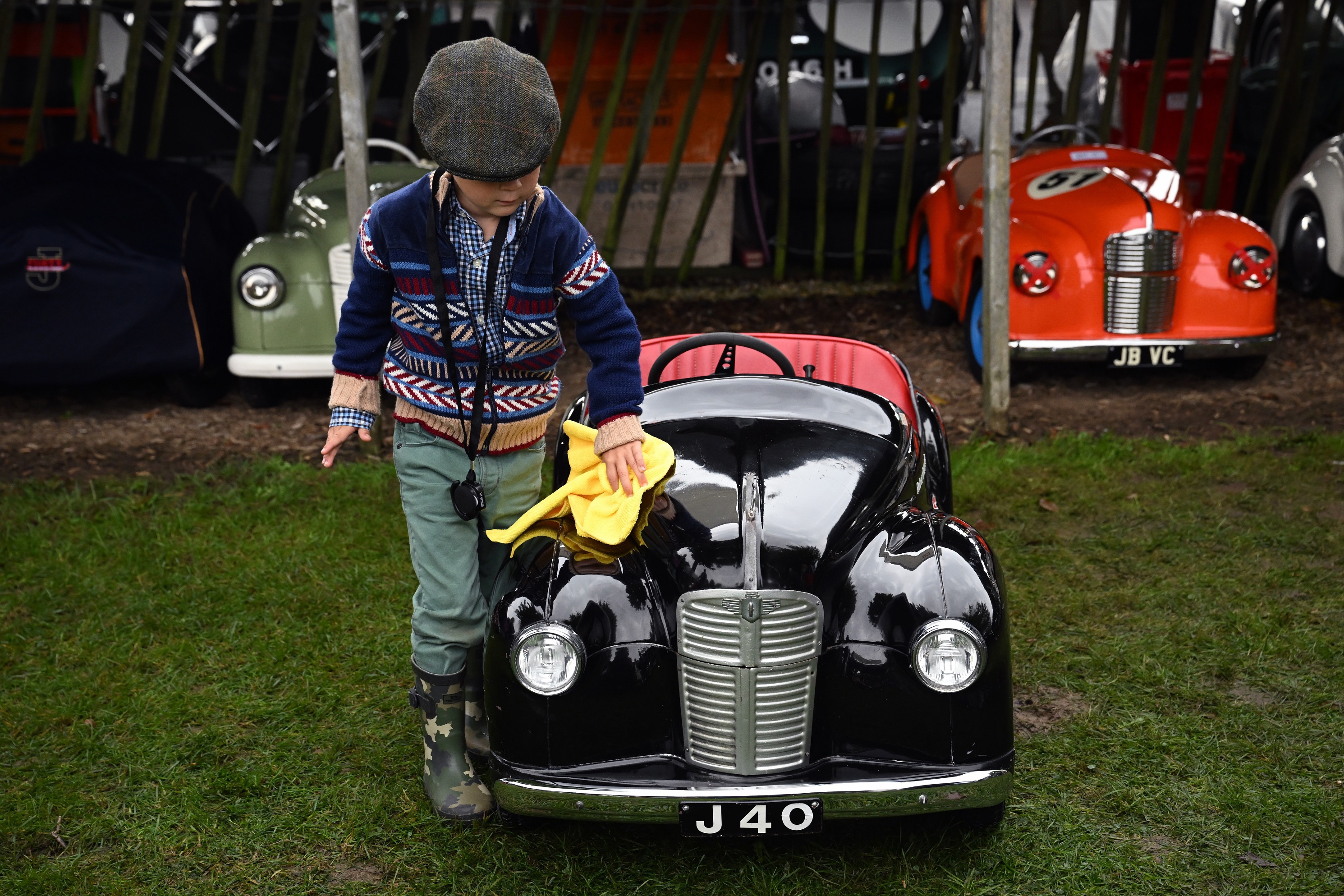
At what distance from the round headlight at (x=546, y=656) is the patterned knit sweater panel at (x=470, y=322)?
462mm

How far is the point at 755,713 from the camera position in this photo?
2.53m

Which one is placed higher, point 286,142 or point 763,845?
point 286,142

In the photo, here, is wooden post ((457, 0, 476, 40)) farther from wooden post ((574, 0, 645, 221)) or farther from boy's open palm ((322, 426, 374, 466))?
boy's open palm ((322, 426, 374, 466))

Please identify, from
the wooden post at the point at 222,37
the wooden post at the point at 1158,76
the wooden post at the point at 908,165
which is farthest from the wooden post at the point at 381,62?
the wooden post at the point at 1158,76

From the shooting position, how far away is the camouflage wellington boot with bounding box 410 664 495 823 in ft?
9.39

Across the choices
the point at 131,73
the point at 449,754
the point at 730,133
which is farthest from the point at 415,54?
the point at 449,754

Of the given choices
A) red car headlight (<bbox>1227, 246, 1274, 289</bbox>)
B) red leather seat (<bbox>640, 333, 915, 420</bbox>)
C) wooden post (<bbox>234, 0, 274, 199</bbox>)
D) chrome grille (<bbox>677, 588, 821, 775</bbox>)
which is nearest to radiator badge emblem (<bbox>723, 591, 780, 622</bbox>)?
chrome grille (<bbox>677, 588, 821, 775</bbox>)

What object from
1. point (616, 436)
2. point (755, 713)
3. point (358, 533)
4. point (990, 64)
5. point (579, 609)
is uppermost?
point (990, 64)

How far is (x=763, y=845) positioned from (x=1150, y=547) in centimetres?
229

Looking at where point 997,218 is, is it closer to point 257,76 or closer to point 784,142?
point 784,142

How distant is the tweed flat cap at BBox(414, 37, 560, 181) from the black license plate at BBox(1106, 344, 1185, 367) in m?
4.27

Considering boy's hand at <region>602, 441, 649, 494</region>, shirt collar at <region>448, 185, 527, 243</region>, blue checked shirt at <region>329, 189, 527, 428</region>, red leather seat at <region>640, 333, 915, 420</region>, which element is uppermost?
shirt collar at <region>448, 185, 527, 243</region>

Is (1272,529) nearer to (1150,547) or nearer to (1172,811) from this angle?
(1150,547)

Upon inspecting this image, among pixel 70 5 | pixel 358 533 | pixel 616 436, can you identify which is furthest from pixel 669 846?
pixel 70 5
